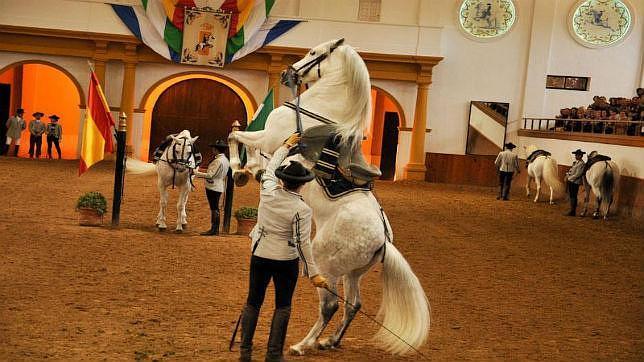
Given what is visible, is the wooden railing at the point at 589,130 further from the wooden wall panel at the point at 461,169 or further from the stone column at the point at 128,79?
the stone column at the point at 128,79

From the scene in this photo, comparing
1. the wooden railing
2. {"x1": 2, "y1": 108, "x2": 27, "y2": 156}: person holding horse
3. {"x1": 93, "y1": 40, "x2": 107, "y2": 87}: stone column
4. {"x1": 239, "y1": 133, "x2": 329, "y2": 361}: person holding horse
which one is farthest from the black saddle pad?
{"x1": 2, "y1": 108, "x2": 27, "y2": 156}: person holding horse

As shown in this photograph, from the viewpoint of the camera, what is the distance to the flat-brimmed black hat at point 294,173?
6.17 metres

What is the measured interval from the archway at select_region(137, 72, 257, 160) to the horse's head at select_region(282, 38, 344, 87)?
21.6 m

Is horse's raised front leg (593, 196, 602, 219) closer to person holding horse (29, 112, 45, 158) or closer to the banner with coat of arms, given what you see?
the banner with coat of arms

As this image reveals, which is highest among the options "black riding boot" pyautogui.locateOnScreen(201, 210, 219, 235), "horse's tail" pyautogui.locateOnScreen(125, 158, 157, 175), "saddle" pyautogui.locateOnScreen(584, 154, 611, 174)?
"saddle" pyautogui.locateOnScreen(584, 154, 611, 174)

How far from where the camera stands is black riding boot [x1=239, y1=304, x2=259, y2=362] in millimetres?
6383

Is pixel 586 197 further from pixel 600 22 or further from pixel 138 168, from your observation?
pixel 138 168

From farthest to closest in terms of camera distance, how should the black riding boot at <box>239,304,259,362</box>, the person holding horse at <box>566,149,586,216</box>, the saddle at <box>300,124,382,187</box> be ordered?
the person holding horse at <box>566,149,586,216</box>
the saddle at <box>300,124,382,187</box>
the black riding boot at <box>239,304,259,362</box>

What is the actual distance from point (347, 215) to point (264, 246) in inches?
32.7

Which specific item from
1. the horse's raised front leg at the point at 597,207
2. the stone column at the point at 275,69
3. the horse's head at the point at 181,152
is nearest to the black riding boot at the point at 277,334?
the horse's head at the point at 181,152

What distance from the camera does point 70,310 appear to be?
7965 millimetres

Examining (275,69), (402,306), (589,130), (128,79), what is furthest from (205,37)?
(402,306)

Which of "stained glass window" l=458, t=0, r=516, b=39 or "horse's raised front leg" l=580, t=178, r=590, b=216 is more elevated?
"stained glass window" l=458, t=0, r=516, b=39

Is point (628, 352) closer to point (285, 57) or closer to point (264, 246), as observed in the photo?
point (264, 246)
